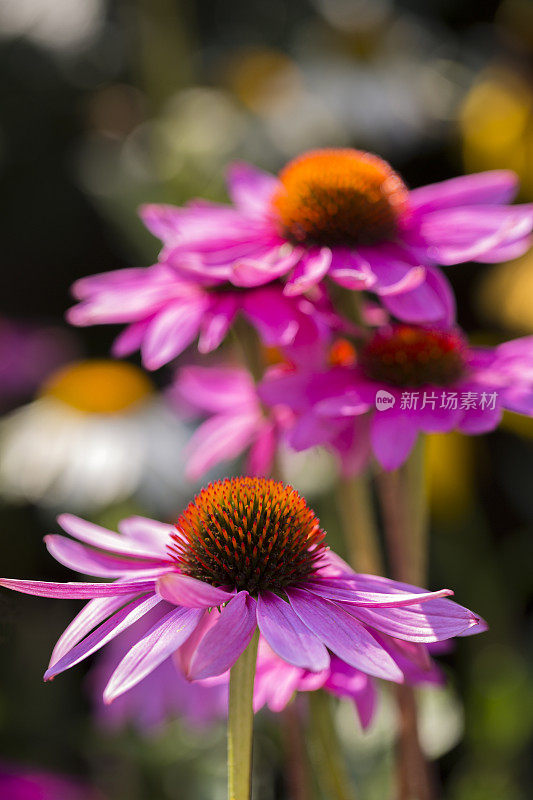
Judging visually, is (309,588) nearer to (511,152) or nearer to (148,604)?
(148,604)

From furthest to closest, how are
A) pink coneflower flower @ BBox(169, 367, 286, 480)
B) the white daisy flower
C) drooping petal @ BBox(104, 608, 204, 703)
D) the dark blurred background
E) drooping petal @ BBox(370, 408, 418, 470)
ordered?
the white daisy flower < the dark blurred background < pink coneflower flower @ BBox(169, 367, 286, 480) < drooping petal @ BBox(370, 408, 418, 470) < drooping petal @ BBox(104, 608, 204, 703)

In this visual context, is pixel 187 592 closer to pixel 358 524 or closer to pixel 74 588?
pixel 74 588

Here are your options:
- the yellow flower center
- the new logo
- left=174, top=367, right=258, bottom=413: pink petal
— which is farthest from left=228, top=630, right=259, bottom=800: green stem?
the yellow flower center

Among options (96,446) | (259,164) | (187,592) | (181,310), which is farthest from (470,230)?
(259,164)

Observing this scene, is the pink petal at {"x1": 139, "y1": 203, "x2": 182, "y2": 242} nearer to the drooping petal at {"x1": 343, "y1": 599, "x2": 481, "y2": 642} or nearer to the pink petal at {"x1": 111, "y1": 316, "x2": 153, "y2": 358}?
the pink petal at {"x1": 111, "y1": 316, "x2": 153, "y2": 358}

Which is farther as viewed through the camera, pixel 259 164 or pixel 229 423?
pixel 259 164

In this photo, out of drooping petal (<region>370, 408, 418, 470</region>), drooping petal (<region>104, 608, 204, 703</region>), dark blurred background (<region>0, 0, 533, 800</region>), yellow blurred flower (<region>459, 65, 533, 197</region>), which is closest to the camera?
drooping petal (<region>104, 608, 204, 703</region>)

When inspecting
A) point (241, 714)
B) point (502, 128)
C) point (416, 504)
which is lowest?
point (241, 714)

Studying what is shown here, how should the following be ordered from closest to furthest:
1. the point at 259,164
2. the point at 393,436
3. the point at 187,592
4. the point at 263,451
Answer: the point at 187,592 → the point at 393,436 → the point at 263,451 → the point at 259,164
